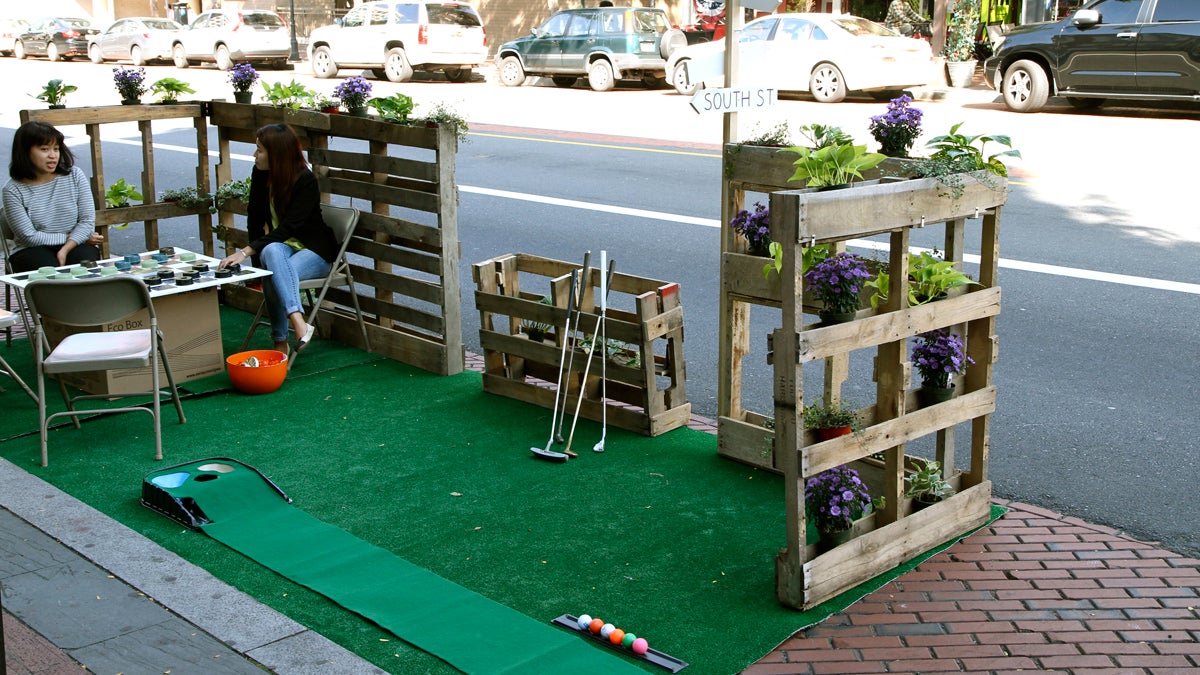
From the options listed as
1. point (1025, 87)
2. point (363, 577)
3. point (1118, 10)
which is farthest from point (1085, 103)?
point (363, 577)

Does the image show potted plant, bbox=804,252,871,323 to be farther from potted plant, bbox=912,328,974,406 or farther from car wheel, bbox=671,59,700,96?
car wheel, bbox=671,59,700,96

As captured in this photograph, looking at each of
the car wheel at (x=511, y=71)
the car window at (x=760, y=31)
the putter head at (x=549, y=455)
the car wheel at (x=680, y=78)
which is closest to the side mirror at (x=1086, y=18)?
the car window at (x=760, y=31)

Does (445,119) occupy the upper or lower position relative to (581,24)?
lower

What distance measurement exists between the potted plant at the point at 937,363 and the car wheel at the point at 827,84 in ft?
54.8

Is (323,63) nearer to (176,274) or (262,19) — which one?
(262,19)

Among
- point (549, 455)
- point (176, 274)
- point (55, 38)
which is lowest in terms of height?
point (549, 455)

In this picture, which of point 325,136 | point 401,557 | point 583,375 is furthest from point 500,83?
point 401,557

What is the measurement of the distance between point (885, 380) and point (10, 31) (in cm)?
4452

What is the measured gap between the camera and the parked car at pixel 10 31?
4225 centimetres

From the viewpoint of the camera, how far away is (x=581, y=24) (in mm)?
25781

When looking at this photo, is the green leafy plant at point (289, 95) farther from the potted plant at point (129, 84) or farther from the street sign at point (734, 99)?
the street sign at point (734, 99)

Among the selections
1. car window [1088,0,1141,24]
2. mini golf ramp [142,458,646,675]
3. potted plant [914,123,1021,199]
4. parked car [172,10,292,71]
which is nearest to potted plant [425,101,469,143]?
mini golf ramp [142,458,646,675]

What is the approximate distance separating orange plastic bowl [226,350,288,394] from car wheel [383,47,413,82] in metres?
21.0

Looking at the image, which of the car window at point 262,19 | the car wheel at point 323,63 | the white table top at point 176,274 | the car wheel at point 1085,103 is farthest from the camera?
the car window at point 262,19
